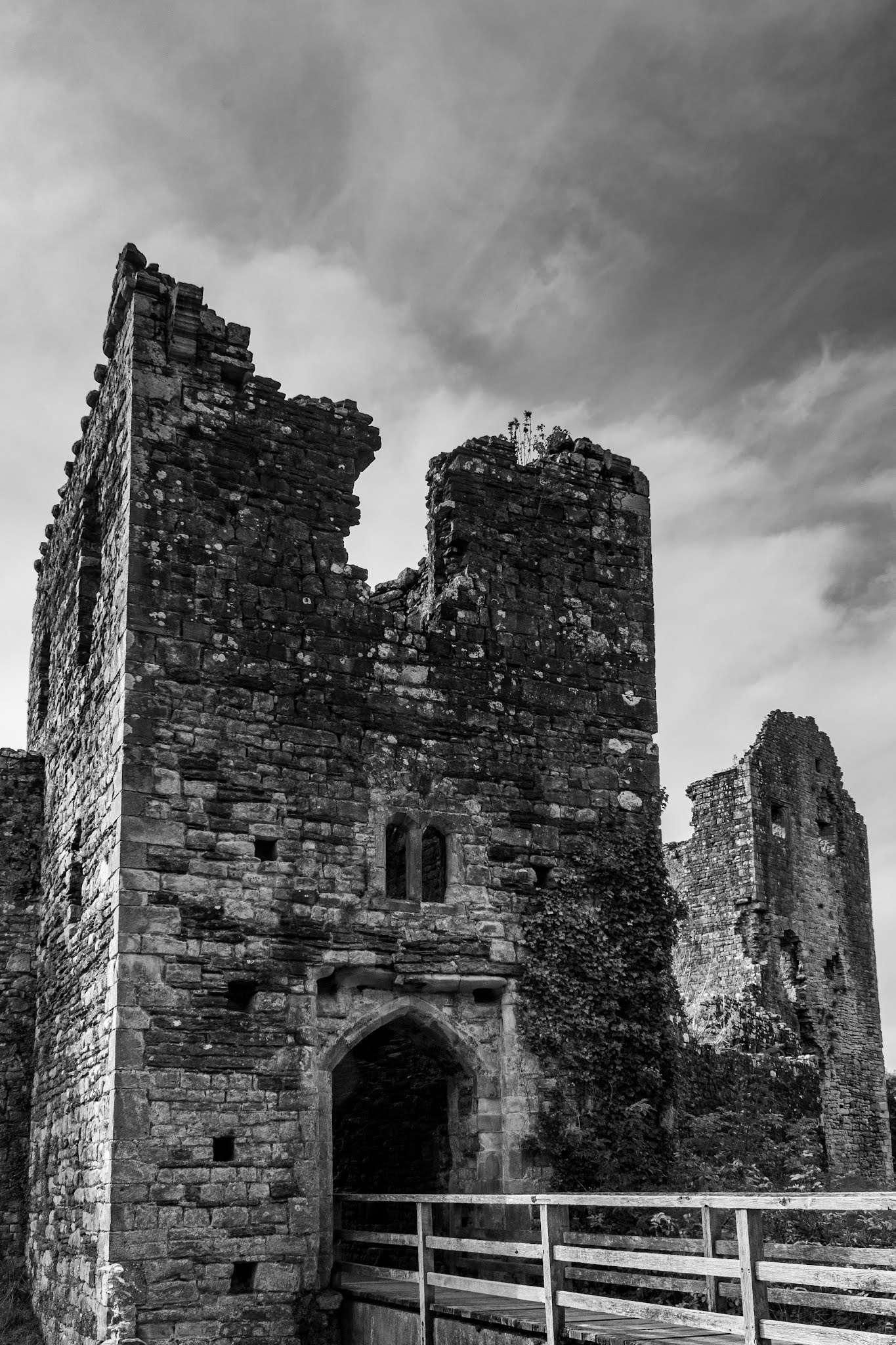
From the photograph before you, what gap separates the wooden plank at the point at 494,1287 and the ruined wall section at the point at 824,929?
16669mm

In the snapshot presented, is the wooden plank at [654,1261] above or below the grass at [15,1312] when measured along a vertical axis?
above

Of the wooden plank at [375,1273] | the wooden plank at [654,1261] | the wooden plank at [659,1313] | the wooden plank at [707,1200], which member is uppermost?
the wooden plank at [707,1200]

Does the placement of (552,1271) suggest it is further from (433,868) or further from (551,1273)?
(433,868)

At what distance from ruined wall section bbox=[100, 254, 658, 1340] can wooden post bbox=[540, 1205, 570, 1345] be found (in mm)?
2857

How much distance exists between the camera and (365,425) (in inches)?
512

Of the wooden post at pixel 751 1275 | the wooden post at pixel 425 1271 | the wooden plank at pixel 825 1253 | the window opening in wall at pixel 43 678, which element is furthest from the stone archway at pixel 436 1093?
the window opening in wall at pixel 43 678

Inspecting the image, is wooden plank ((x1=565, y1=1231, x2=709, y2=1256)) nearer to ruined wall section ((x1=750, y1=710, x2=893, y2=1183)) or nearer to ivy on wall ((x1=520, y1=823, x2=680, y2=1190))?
ivy on wall ((x1=520, y1=823, x2=680, y2=1190))

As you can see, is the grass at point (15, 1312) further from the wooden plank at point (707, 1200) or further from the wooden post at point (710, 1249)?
the wooden post at point (710, 1249)

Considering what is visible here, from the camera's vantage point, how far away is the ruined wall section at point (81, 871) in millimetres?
10875

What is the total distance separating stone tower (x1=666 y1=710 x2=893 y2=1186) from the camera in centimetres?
2534

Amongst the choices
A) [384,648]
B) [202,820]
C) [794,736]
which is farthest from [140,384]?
[794,736]

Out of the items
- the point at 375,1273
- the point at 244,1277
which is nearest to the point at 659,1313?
the point at 375,1273

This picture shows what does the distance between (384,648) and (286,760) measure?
57.5 inches

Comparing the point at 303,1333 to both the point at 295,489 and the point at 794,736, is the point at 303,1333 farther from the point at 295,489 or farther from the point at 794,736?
the point at 794,736
